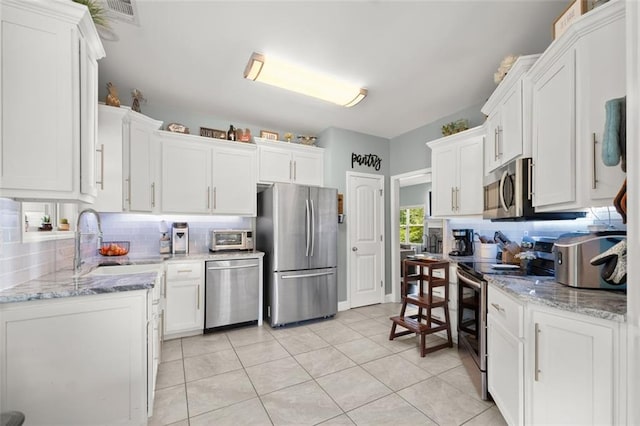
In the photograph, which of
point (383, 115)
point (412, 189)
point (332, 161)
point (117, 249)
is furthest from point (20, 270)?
point (412, 189)

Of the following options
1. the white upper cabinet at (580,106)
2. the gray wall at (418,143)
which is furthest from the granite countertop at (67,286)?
the gray wall at (418,143)

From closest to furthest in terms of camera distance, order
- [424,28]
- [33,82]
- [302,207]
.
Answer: [33,82]
[424,28]
[302,207]

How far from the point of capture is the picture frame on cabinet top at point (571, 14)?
58.7 inches

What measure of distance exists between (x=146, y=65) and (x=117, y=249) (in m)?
1.88

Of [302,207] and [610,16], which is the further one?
[302,207]

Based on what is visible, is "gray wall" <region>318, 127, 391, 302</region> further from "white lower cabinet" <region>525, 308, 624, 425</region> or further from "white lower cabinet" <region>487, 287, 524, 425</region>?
"white lower cabinet" <region>525, 308, 624, 425</region>

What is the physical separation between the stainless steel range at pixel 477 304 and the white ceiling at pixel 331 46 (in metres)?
1.66

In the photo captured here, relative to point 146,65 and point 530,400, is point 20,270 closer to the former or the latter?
point 146,65

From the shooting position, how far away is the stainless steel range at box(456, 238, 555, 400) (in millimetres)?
1915

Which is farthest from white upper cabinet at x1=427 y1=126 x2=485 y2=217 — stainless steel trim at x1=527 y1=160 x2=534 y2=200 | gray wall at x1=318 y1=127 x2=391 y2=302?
gray wall at x1=318 y1=127 x2=391 y2=302

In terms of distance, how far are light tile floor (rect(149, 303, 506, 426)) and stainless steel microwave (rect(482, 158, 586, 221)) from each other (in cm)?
136

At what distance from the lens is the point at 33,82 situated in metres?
1.31

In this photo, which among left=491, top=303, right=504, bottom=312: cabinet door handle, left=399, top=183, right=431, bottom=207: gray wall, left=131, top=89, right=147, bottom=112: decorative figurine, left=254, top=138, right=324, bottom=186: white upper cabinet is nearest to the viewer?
left=491, top=303, right=504, bottom=312: cabinet door handle

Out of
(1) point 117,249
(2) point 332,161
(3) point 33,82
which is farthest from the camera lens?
(2) point 332,161
